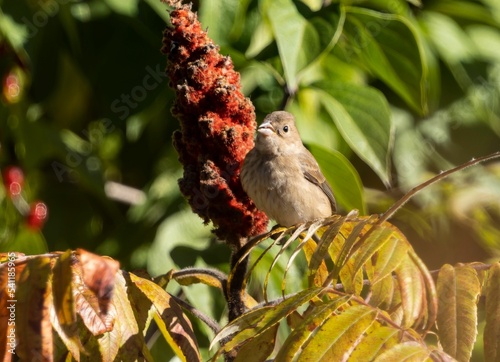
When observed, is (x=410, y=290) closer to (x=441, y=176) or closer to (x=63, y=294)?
(x=441, y=176)

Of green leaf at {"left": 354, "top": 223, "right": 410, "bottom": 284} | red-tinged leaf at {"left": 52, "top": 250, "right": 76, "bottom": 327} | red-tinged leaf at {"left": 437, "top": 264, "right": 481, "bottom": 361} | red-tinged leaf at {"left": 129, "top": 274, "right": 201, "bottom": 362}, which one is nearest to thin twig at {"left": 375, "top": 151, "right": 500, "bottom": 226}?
green leaf at {"left": 354, "top": 223, "right": 410, "bottom": 284}

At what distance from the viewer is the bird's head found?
4105 millimetres

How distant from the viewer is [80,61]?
4551 millimetres

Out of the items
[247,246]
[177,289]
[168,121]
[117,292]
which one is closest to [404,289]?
[247,246]

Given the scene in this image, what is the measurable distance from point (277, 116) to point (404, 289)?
1726mm

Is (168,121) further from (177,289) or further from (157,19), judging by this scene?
(177,289)

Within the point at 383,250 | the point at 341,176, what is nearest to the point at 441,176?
the point at 383,250

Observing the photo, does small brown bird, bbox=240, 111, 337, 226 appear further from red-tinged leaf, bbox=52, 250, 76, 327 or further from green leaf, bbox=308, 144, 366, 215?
red-tinged leaf, bbox=52, 250, 76, 327

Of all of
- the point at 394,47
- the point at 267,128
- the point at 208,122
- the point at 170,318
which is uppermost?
the point at 394,47

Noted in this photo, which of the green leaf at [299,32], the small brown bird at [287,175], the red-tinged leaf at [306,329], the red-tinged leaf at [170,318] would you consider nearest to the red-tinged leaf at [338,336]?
the red-tinged leaf at [306,329]

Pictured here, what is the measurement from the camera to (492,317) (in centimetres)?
244

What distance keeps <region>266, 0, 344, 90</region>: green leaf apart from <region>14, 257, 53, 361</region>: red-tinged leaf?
131 centimetres

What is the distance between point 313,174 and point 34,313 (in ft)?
7.66

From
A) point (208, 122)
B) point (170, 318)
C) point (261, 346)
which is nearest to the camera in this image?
point (261, 346)
